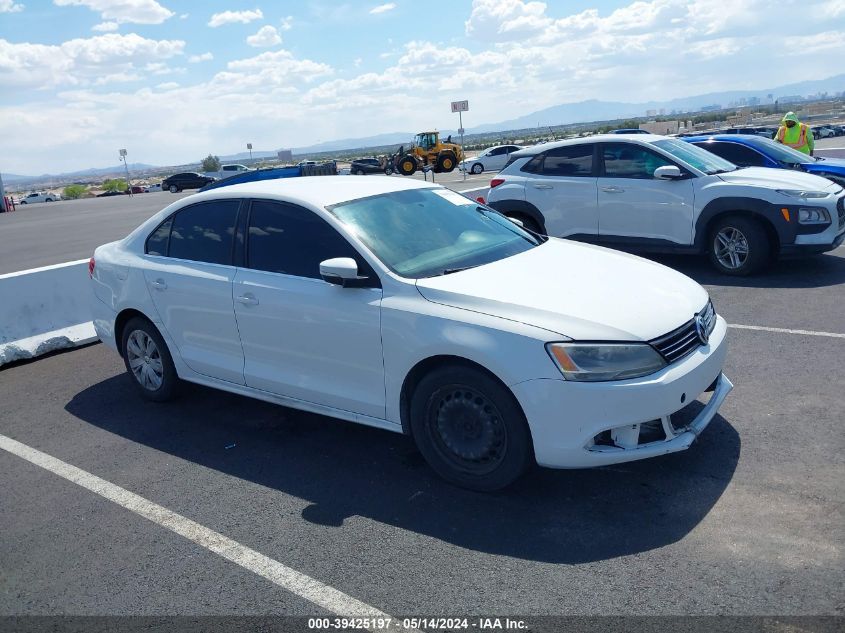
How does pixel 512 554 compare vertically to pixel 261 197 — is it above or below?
below

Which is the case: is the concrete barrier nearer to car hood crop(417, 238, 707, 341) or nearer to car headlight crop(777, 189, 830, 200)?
car hood crop(417, 238, 707, 341)

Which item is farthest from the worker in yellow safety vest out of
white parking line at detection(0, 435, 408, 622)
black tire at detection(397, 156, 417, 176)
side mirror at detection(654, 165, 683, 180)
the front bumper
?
black tire at detection(397, 156, 417, 176)

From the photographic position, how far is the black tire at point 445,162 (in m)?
43.3

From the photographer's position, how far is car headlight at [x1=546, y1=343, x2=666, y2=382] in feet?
12.2

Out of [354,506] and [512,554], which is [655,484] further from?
[354,506]

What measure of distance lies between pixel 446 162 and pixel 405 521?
1611 inches

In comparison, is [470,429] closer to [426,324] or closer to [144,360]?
[426,324]

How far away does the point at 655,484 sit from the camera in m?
4.09

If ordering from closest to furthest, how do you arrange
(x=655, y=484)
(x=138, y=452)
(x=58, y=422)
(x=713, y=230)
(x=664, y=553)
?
1. (x=664, y=553)
2. (x=655, y=484)
3. (x=138, y=452)
4. (x=58, y=422)
5. (x=713, y=230)

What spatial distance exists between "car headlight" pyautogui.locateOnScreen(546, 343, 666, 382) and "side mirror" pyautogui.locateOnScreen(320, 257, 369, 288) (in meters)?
1.24

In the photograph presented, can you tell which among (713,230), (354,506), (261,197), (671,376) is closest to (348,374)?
(354,506)

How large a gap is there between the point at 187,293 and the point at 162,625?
268cm

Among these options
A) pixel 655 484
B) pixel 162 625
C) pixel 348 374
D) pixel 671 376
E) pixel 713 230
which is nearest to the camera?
pixel 162 625

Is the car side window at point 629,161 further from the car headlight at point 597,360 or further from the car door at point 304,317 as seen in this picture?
the car headlight at point 597,360
